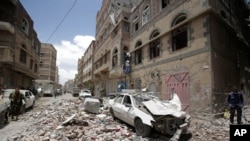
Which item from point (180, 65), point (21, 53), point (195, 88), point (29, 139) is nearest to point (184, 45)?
point (180, 65)

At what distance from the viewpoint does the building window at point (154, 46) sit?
1553 centimetres

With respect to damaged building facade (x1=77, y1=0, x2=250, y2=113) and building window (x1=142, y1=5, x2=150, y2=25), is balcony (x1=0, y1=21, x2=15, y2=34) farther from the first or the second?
building window (x1=142, y1=5, x2=150, y2=25)

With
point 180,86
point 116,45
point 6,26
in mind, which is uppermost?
point 6,26

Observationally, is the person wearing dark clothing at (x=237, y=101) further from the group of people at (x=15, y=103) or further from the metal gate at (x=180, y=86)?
the group of people at (x=15, y=103)

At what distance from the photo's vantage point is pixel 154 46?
16.0m

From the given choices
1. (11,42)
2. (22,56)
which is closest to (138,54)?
(11,42)

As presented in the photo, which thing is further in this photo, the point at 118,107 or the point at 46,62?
the point at 46,62

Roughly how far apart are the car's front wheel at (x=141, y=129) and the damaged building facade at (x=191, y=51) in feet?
17.3

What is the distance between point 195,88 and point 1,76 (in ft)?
58.7

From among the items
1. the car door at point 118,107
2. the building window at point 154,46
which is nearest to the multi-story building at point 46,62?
the building window at point 154,46

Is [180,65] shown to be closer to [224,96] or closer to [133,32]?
[224,96]

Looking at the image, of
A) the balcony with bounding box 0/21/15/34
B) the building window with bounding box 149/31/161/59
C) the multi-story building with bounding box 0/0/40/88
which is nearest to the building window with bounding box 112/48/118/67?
the building window with bounding box 149/31/161/59

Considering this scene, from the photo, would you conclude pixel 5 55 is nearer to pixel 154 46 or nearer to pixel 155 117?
pixel 154 46

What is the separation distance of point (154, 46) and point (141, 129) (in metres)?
10.5
